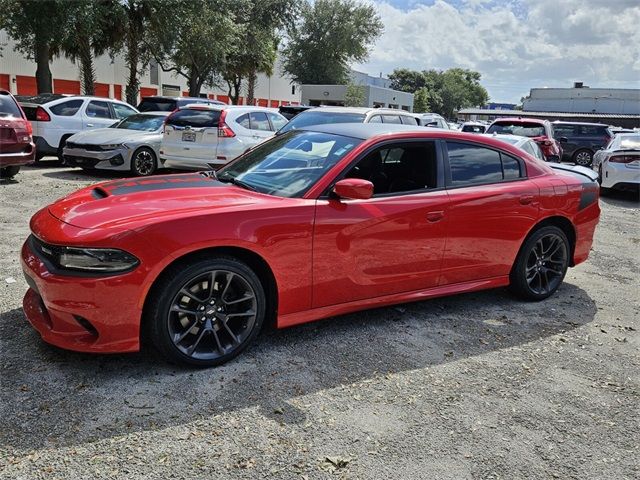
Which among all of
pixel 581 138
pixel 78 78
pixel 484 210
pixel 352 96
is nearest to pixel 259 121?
pixel 484 210

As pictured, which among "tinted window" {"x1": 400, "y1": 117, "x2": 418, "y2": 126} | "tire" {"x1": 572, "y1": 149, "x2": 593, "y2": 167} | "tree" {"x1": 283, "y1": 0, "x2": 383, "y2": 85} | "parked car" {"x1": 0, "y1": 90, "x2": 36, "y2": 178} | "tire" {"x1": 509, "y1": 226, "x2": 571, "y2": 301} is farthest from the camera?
"tree" {"x1": 283, "y1": 0, "x2": 383, "y2": 85}

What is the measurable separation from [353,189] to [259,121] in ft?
26.5

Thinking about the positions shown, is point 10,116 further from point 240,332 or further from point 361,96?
point 361,96

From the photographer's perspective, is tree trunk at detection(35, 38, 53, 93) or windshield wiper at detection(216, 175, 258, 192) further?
tree trunk at detection(35, 38, 53, 93)

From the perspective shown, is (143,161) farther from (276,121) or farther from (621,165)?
(621,165)

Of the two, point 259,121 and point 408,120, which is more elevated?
point 408,120

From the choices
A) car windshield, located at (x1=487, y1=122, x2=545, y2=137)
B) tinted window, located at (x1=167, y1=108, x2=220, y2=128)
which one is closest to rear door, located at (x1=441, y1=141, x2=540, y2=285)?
tinted window, located at (x1=167, y1=108, x2=220, y2=128)

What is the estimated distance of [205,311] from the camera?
3535 mm

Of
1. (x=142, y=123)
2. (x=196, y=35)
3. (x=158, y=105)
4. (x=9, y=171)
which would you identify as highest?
(x=196, y=35)

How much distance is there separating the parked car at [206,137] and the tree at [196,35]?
12.5 metres

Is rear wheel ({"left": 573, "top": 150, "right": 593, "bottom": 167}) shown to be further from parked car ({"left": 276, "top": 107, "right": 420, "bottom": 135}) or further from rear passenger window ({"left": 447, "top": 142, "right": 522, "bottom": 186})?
rear passenger window ({"left": 447, "top": 142, "right": 522, "bottom": 186})

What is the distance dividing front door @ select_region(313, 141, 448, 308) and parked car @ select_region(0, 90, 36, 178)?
7825mm

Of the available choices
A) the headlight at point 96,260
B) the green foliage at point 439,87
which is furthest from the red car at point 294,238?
the green foliage at point 439,87

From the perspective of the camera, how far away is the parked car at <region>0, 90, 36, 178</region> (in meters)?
9.50
